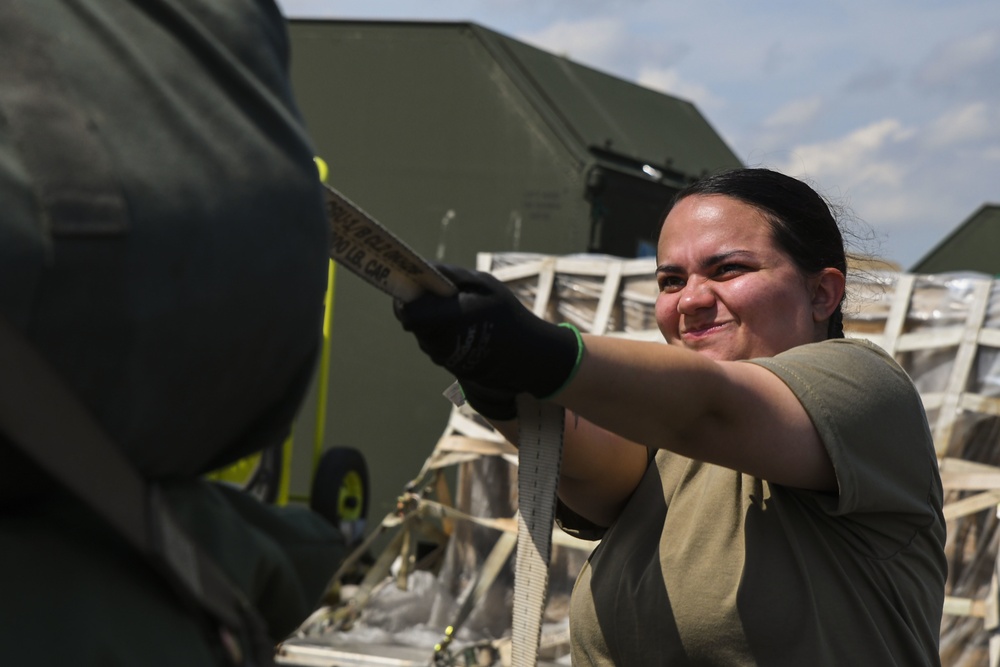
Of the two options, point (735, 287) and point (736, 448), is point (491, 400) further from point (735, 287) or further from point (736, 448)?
point (735, 287)

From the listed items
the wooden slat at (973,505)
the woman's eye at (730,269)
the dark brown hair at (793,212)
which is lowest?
the wooden slat at (973,505)

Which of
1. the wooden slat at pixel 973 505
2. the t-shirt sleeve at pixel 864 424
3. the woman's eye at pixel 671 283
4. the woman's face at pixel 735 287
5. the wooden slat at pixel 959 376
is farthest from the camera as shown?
the wooden slat at pixel 959 376

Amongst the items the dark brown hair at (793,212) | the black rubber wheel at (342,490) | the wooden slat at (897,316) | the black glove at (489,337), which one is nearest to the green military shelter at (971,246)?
the wooden slat at (897,316)

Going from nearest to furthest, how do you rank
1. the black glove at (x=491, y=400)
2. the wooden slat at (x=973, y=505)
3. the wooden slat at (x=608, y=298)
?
the black glove at (x=491, y=400) < the wooden slat at (x=973, y=505) < the wooden slat at (x=608, y=298)

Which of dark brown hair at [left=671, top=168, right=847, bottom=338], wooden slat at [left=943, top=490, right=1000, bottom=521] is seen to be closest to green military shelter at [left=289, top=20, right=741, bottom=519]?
wooden slat at [left=943, top=490, right=1000, bottom=521]

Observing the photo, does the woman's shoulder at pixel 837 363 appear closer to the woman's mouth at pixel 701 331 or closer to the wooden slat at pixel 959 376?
the woman's mouth at pixel 701 331

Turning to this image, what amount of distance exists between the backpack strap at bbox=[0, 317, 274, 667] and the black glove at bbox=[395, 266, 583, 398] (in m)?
0.45

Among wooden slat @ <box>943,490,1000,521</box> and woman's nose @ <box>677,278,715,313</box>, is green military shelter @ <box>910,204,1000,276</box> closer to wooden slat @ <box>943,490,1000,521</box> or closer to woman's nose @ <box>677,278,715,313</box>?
wooden slat @ <box>943,490,1000,521</box>

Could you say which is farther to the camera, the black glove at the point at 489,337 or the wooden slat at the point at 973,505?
the wooden slat at the point at 973,505

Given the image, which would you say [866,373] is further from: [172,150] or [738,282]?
[172,150]

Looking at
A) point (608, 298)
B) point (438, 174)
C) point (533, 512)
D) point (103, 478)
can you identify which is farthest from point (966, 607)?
point (103, 478)

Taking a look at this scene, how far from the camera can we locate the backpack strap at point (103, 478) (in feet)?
2.59

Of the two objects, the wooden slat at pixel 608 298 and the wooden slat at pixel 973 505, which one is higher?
the wooden slat at pixel 608 298

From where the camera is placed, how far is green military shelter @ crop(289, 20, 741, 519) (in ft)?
22.8
